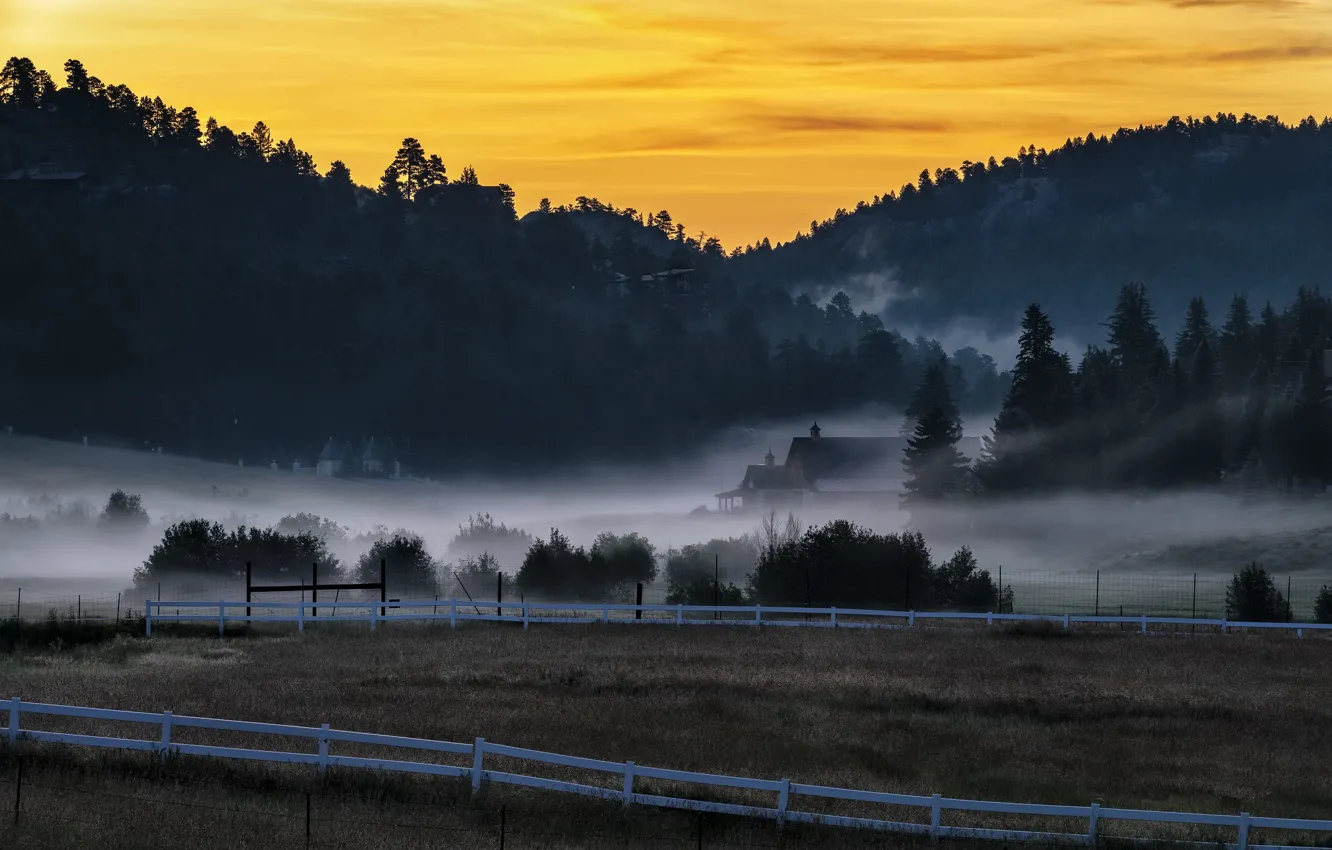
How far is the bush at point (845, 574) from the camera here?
82900 mm

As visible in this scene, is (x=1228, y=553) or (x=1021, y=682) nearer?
(x=1021, y=682)

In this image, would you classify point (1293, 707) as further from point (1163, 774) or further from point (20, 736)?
point (20, 736)

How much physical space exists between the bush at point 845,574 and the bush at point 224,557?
33.1 metres

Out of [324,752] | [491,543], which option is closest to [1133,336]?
[491,543]

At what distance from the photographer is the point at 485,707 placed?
1607 inches

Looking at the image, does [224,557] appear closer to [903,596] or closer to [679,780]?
[903,596]

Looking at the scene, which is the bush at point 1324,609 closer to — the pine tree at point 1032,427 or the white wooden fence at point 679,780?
the white wooden fence at point 679,780

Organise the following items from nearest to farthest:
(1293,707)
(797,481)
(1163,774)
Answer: (1163,774), (1293,707), (797,481)

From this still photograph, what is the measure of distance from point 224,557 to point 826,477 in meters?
98.2

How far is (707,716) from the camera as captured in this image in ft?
134

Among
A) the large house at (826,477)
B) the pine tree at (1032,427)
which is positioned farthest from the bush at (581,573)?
the large house at (826,477)

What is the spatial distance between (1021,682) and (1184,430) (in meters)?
128

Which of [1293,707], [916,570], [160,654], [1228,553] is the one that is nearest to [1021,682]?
[1293,707]

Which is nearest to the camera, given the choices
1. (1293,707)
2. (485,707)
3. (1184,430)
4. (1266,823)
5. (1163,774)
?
(1266,823)
